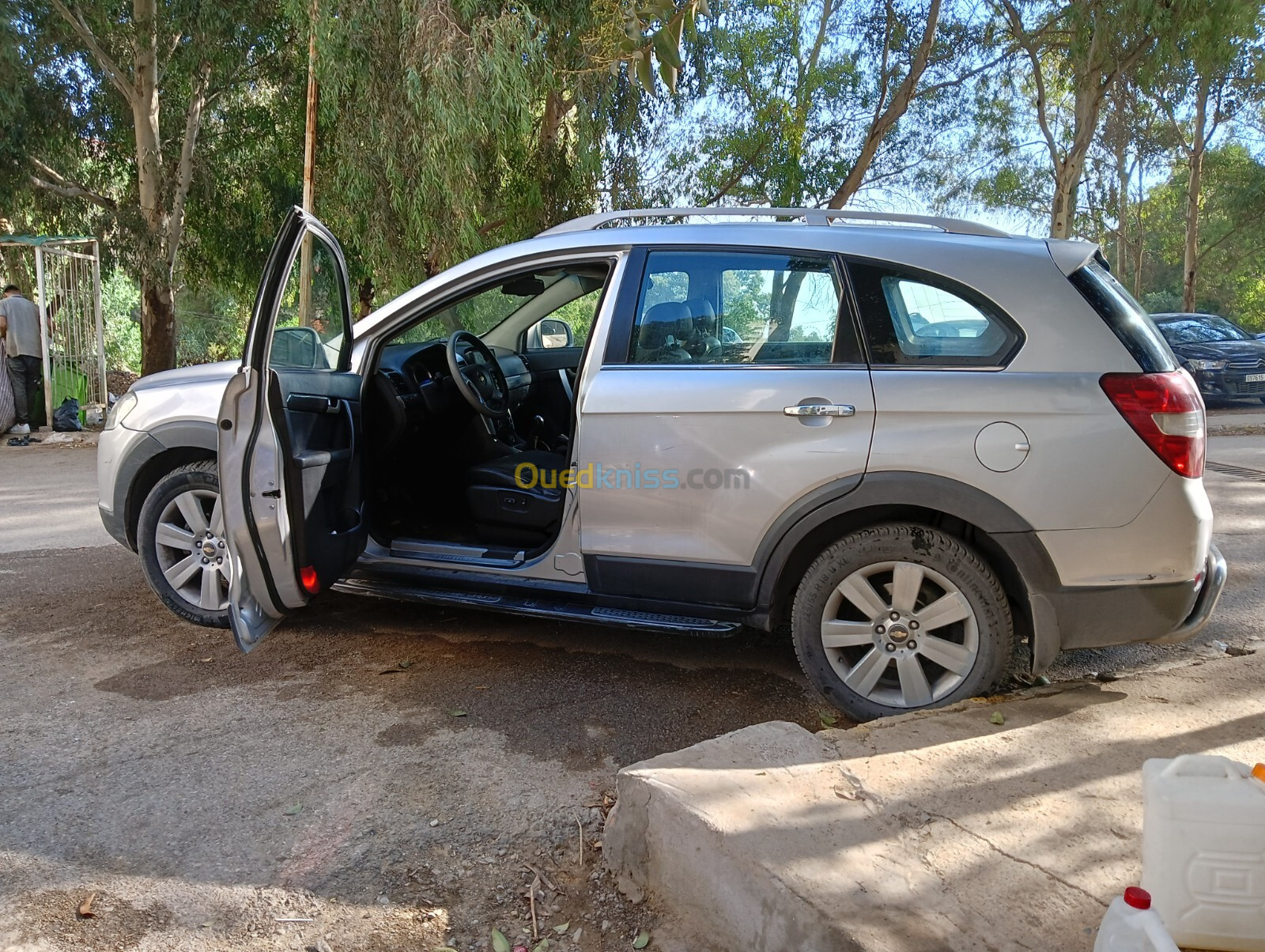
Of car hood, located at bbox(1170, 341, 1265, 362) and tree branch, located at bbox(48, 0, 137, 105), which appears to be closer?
tree branch, located at bbox(48, 0, 137, 105)

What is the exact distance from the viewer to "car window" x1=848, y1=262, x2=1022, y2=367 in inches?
138

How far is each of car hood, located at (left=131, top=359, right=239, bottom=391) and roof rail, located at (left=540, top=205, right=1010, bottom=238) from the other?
1701mm

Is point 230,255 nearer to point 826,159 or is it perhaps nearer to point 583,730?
point 826,159

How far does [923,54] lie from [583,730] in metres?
13.7

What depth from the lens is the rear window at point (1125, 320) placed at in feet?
11.1

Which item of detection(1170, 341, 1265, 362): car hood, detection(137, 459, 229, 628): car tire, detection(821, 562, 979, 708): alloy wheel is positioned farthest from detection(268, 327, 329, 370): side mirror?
detection(1170, 341, 1265, 362): car hood

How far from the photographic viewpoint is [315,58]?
33.7 ft

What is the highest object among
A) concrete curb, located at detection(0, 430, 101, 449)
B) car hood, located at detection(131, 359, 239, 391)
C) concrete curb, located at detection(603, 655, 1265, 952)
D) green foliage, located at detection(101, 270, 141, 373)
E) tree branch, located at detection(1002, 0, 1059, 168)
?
tree branch, located at detection(1002, 0, 1059, 168)

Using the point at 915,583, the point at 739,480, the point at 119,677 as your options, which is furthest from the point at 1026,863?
the point at 119,677

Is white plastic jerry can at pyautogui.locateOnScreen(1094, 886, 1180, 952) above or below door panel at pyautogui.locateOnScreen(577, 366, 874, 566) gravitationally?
below

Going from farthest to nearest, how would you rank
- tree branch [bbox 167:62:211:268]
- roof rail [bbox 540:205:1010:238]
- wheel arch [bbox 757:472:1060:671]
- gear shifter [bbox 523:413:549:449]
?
tree branch [bbox 167:62:211:268], gear shifter [bbox 523:413:549:449], roof rail [bbox 540:205:1010:238], wheel arch [bbox 757:472:1060:671]

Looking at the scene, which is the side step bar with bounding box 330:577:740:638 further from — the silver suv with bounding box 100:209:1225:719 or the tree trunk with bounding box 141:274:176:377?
the tree trunk with bounding box 141:274:176:377

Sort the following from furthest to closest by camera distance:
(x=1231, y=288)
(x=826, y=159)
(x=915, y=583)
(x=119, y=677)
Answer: (x=1231, y=288), (x=826, y=159), (x=119, y=677), (x=915, y=583)

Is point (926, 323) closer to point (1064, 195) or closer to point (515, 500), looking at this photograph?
point (515, 500)
